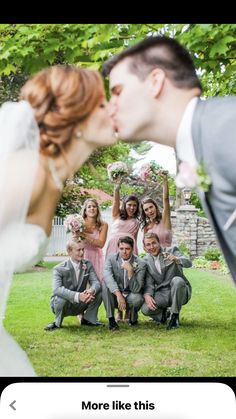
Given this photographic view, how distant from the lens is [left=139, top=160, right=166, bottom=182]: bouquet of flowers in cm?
217

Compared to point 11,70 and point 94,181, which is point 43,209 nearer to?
point 94,181

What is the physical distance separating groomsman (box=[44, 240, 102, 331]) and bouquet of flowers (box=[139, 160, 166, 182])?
28cm

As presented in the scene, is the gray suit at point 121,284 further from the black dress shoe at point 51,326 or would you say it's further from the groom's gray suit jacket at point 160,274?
the black dress shoe at point 51,326

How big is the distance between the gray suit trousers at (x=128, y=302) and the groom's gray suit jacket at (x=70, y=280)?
44mm

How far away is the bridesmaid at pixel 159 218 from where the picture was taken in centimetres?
222

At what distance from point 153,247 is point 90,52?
610 mm

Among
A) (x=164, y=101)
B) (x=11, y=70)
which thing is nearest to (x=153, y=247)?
(x=164, y=101)

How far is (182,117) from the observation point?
1.93 metres

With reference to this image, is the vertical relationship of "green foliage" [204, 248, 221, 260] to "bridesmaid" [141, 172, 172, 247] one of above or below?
below

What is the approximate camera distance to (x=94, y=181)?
2189 mm

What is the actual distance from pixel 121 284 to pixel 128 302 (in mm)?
61

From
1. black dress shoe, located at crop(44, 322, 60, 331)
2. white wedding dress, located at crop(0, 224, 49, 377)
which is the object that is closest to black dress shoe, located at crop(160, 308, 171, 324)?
black dress shoe, located at crop(44, 322, 60, 331)

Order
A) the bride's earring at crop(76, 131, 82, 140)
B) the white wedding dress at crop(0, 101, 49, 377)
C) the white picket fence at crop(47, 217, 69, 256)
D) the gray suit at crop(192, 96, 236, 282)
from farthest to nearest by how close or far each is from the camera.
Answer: the white picket fence at crop(47, 217, 69, 256), the bride's earring at crop(76, 131, 82, 140), the white wedding dress at crop(0, 101, 49, 377), the gray suit at crop(192, 96, 236, 282)

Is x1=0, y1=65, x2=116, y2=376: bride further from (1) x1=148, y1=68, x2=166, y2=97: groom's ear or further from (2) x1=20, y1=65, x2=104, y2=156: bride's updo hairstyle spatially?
(1) x1=148, y1=68, x2=166, y2=97: groom's ear
